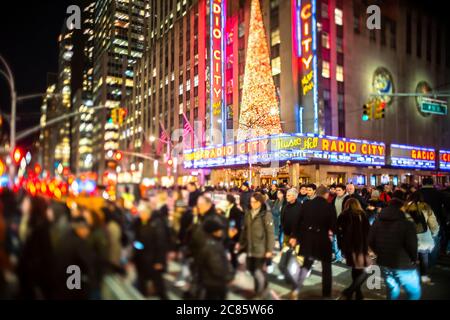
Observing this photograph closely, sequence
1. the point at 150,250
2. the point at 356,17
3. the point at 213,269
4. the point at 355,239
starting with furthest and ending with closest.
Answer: the point at 356,17 → the point at 355,239 → the point at 213,269 → the point at 150,250

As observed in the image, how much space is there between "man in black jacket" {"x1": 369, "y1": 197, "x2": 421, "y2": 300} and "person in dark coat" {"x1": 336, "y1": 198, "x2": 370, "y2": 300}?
0.47 meters

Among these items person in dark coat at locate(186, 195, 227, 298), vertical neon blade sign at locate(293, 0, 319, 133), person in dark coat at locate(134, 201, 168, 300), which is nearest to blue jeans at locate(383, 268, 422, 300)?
person in dark coat at locate(186, 195, 227, 298)

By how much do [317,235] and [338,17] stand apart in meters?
34.4

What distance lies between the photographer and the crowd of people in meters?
3.40

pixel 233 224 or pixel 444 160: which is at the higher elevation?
pixel 444 160

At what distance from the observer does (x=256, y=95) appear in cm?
3066

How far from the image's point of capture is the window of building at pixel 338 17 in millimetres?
36406

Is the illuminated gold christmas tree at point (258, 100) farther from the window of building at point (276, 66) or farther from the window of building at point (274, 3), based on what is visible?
the window of building at point (274, 3)

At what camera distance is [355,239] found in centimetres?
735

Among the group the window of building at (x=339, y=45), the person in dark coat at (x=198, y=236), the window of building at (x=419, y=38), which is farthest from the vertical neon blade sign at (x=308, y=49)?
the person in dark coat at (x=198, y=236)

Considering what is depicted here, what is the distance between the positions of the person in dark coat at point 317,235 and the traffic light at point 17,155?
4315 millimetres

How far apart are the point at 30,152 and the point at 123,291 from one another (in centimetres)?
175

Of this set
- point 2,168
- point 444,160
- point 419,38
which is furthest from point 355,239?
point 419,38

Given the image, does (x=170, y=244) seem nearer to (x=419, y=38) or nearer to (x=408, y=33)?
(x=408, y=33)
